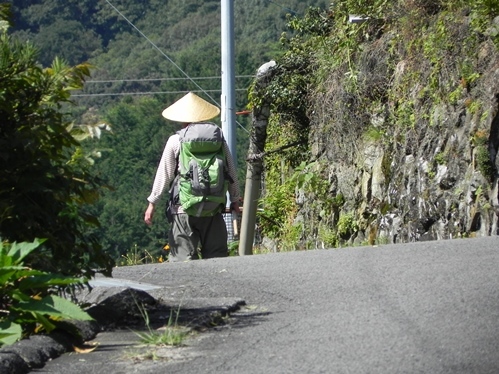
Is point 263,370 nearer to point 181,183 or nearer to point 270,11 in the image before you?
point 181,183

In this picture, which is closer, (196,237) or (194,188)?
(194,188)

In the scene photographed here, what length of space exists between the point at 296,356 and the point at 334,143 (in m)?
9.43

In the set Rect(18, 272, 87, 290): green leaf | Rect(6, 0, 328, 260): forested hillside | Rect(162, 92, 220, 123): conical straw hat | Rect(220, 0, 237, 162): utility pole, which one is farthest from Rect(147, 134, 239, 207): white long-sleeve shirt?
Rect(6, 0, 328, 260): forested hillside

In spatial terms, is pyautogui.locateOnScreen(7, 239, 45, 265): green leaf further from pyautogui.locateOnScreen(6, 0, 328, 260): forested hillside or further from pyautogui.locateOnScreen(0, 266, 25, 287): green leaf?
pyautogui.locateOnScreen(6, 0, 328, 260): forested hillside

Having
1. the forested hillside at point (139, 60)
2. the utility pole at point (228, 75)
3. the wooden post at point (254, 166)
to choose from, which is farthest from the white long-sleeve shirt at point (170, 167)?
the forested hillside at point (139, 60)

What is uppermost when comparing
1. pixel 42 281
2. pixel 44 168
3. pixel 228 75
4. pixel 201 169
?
pixel 228 75

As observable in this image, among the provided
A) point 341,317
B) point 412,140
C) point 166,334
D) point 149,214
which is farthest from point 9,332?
point 412,140

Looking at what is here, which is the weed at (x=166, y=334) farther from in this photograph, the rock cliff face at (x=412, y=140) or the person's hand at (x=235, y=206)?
the rock cliff face at (x=412, y=140)

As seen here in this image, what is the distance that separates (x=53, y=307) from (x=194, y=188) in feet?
14.9

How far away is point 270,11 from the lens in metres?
70.2

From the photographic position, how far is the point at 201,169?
1008cm

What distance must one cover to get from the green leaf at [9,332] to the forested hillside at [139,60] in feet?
136

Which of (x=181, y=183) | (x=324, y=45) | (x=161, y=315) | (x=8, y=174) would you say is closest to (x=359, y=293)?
(x=161, y=315)

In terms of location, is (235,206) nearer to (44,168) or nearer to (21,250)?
(44,168)
